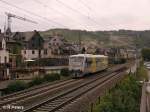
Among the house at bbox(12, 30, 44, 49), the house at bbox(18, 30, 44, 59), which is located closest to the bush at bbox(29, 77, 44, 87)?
the house at bbox(18, 30, 44, 59)

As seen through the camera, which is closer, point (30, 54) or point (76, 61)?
point (76, 61)

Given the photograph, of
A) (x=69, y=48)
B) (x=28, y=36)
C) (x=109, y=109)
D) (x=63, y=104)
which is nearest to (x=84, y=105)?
(x=63, y=104)

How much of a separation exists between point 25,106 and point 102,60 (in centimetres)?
3883

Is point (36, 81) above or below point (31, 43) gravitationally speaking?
below

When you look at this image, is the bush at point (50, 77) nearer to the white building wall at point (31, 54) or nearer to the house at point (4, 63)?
the house at point (4, 63)

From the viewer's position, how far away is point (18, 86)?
3491 centimetres

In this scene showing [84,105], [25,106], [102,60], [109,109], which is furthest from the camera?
[102,60]

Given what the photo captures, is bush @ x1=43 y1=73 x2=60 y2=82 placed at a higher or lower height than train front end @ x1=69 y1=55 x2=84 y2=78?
lower

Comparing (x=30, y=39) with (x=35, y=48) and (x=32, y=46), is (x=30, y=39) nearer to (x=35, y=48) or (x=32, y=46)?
(x=32, y=46)

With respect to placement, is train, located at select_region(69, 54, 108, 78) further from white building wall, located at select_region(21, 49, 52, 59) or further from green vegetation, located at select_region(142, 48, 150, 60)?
green vegetation, located at select_region(142, 48, 150, 60)

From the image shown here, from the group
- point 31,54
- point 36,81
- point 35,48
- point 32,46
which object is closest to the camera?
point 36,81

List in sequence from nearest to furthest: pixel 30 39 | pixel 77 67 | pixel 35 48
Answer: pixel 77 67 < pixel 30 39 < pixel 35 48

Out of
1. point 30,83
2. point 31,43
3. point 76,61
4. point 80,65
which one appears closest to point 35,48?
point 31,43

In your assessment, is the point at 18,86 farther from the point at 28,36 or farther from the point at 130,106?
the point at 28,36
